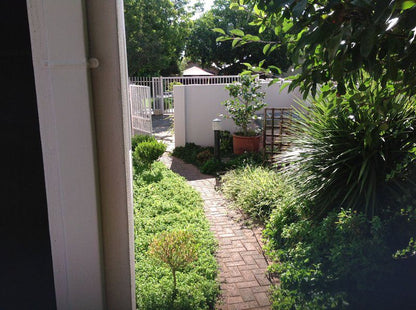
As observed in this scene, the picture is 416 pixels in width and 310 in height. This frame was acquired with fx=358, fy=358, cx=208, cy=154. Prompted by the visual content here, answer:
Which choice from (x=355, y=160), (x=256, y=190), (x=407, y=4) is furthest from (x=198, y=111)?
(x=407, y=4)

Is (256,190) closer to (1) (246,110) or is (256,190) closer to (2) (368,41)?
(1) (246,110)

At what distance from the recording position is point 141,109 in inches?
404

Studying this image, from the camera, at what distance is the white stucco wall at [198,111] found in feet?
33.1

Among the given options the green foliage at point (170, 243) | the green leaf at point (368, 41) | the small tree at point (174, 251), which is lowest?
the green foliage at point (170, 243)

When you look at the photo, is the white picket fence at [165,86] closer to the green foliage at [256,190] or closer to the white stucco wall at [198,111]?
the white stucco wall at [198,111]

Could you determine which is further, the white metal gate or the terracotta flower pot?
the white metal gate

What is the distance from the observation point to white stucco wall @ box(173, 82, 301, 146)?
10086mm

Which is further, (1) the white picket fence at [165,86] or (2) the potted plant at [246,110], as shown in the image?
(1) the white picket fence at [165,86]

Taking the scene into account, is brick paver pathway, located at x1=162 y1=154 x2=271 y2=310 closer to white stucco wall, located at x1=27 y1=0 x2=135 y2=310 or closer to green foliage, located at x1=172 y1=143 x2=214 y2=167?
white stucco wall, located at x1=27 y1=0 x2=135 y2=310

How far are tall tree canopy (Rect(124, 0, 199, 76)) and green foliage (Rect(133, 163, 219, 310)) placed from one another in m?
14.7

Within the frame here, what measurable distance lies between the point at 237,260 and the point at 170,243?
3.79 feet

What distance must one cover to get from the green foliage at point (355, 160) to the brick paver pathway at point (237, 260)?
0.92m

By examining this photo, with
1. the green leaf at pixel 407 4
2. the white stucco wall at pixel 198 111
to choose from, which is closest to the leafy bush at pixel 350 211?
the green leaf at pixel 407 4

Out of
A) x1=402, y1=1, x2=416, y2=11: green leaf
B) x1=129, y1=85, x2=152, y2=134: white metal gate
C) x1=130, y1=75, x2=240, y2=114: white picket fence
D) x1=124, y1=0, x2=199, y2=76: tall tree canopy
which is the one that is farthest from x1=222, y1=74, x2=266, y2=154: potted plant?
x1=124, y1=0, x2=199, y2=76: tall tree canopy
